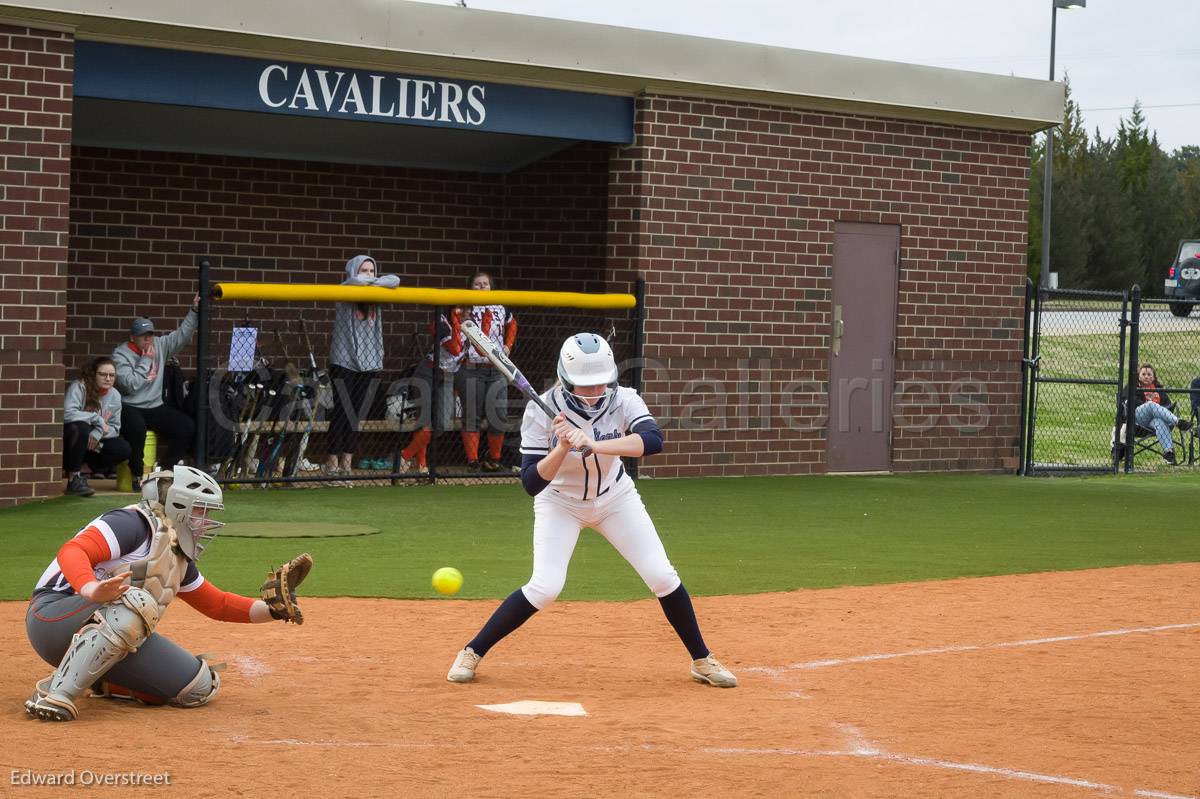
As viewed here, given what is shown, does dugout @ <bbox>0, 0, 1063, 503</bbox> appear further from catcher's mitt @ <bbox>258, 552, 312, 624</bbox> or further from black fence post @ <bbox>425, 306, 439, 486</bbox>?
catcher's mitt @ <bbox>258, 552, 312, 624</bbox>

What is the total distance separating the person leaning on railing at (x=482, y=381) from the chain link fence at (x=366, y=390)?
0.01 metres

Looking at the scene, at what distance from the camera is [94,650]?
20.4 ft

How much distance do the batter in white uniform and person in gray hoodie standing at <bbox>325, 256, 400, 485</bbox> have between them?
26.9 ft

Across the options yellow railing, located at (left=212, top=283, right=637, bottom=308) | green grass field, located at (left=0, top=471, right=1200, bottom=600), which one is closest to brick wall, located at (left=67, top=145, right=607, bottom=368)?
yellow railing, located at (left=212, top=283, right=637, bottom=308)

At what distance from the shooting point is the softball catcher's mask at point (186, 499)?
21.1 feet

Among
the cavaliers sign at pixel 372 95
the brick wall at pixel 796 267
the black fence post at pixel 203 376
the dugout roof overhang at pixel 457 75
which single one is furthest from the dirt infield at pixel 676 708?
the brick wall at pixel 796 267

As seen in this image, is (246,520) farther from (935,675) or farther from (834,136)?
(834,136)

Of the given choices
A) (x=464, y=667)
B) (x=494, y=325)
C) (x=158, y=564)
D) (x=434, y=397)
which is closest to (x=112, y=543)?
(x=158, y=564)

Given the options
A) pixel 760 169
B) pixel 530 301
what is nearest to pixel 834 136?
pixel 760 169

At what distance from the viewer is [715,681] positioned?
7.28 meters

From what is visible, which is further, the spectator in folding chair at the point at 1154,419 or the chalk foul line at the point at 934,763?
the spectator in folding chair at the point at 1154,419

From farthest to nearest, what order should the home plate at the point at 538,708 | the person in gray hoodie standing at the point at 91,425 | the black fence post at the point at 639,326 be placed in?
1. the black fence post at the point at 639,326
2. the person in gray hoodie standing at the point at 91,425
3. the home plate at the point at 538,708

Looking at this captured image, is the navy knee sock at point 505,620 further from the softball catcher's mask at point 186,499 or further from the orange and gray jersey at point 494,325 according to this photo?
the orange and gray jersey at point 494,325

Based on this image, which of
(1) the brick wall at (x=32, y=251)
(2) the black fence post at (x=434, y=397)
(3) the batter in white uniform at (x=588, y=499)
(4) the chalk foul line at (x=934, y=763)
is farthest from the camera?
(2) the black fence post at (x=434, y=397)
